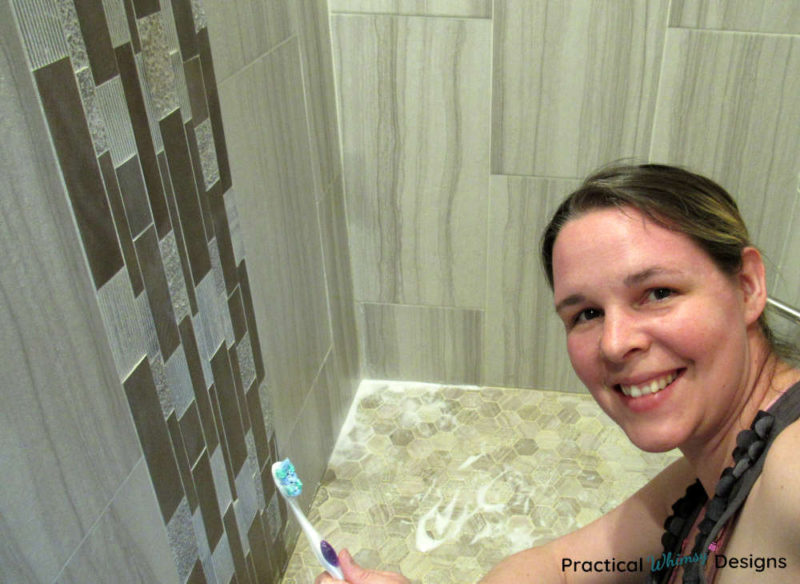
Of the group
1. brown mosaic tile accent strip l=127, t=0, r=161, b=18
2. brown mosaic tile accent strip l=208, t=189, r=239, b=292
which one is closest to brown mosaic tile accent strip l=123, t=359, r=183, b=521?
brown mosaic tile accent strip l=208, t=189, r=239, b=292

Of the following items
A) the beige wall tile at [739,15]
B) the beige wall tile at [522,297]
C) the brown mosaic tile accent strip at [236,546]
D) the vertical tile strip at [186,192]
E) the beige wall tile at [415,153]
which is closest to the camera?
the vertical tile strip at [186,192]

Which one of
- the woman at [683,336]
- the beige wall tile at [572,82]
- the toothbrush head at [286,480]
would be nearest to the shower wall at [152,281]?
the toothbrush head at [286,480]

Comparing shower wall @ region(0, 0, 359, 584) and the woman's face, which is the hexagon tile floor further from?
the woman's face

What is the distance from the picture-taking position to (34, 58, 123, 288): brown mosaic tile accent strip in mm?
635

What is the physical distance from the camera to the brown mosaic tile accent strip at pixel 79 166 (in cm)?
64

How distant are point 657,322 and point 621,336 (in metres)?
0.04

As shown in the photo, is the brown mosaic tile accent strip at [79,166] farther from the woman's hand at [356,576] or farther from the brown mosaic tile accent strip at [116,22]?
the woman's hand at [356,576]

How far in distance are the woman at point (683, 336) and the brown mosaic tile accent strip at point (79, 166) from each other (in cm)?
39

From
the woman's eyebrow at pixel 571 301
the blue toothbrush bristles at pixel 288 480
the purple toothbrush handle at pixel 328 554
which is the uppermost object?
the woman's eyebrow at pixel 571 301

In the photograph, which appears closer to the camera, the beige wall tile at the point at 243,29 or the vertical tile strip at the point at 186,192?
the vertical tile strip at the point at 186,192

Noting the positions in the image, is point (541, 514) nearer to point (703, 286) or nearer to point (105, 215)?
point (703, 286)

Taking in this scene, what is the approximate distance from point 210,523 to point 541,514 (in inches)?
26.7

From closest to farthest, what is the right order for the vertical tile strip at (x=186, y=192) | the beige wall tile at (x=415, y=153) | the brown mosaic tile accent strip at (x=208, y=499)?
the vertical tile strip at (x=186, y=192)
the brown mosaic tile accent strip at (x=208, y=499)
the beige wall tile at (x=415, y=153)

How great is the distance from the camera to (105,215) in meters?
0.71
